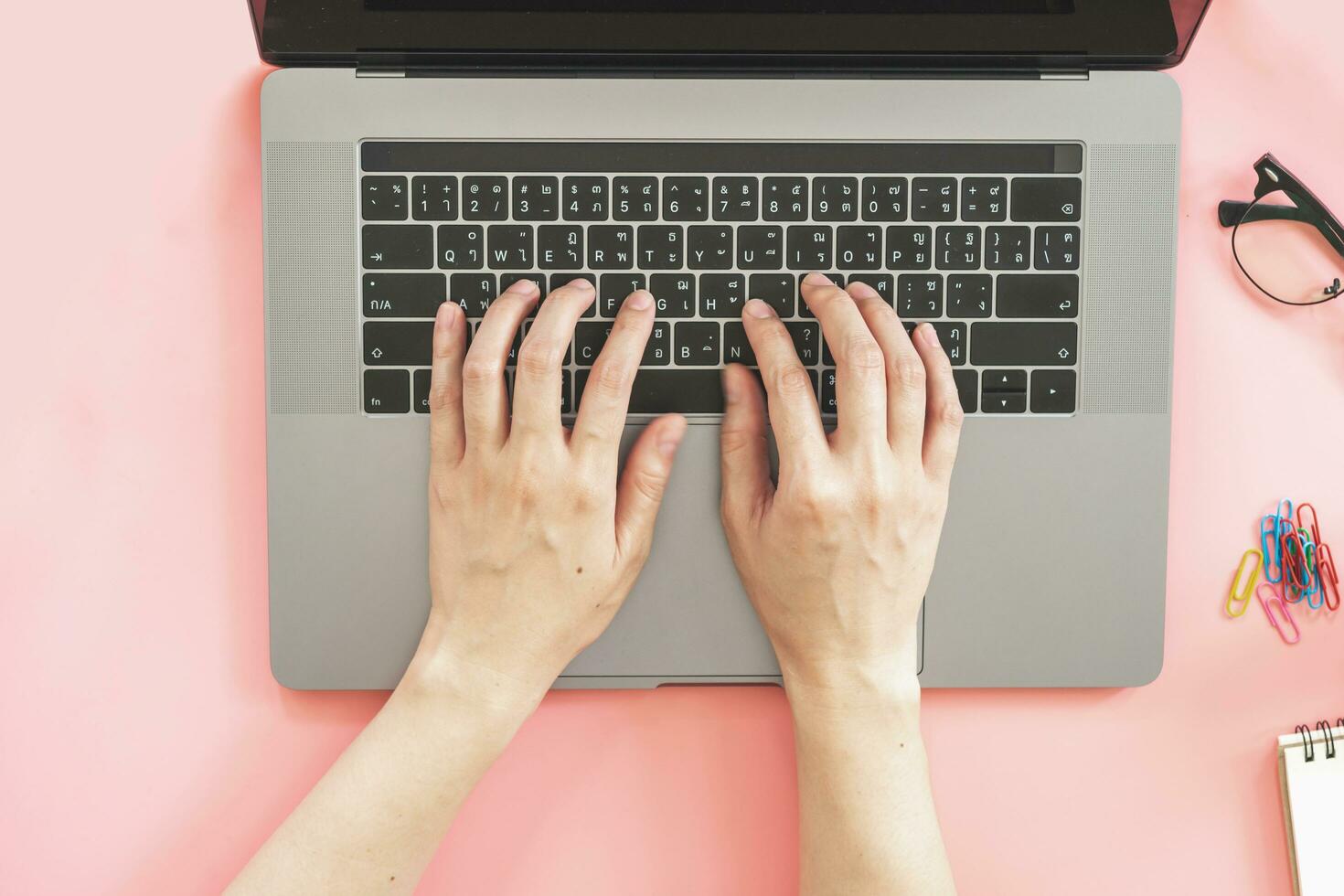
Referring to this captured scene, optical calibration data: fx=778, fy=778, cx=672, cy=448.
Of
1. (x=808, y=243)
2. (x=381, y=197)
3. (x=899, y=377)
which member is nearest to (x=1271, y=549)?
(x=899, y=377)

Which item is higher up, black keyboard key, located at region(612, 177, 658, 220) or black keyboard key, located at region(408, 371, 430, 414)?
black keyboard key, located at region(612, 177, 658, 220)

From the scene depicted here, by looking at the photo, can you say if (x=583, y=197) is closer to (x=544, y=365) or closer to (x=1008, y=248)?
(x=544, y=365)

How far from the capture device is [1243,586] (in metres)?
0.71

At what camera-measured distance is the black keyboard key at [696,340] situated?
0.64 meters

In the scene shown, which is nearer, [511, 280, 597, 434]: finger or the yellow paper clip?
[511, 280, 597, 434]: finger

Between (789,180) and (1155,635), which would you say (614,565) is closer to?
(789,180)

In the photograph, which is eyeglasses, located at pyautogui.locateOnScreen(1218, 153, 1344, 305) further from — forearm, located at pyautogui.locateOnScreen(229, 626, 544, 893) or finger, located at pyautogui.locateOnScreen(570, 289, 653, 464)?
forearm, located at pyautogui.locateOnScreen(229, 626, 544, 893)

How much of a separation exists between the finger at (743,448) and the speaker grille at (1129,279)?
272 millimetres

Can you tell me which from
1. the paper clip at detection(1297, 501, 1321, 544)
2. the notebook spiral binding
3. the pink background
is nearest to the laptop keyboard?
the pink background

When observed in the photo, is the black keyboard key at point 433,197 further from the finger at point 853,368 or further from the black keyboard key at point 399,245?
the finger at point 853,368

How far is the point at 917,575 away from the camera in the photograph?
63cm

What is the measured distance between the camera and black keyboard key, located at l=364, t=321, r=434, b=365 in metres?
0.64

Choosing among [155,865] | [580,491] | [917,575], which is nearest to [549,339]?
[580,491]

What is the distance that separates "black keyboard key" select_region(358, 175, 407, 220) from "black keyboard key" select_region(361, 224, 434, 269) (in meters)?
0.01
